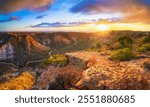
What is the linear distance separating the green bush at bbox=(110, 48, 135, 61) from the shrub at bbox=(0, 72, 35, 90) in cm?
Result: 122

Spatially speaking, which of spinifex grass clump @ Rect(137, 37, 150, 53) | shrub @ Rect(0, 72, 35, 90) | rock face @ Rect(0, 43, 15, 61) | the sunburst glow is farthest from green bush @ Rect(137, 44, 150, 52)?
rock face @ Rect(0, 43, 15, 61)

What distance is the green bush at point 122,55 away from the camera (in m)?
7.59

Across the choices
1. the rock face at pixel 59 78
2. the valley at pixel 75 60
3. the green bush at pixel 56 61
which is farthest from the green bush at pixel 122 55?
the green bush at pixel 56 61

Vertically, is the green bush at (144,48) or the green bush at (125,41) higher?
the green bush at (125,41)

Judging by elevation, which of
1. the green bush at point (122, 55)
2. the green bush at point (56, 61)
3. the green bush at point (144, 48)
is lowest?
the green bush at point (56, 61)

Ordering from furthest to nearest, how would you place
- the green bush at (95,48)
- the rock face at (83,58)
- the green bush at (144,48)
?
the green bush at (95,48) < the green bush at (144,48) < the rock face at (83,58)

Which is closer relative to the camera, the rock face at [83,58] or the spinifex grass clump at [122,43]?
the rock face at [83,58]

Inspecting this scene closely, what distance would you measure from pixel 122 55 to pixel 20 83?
1517 mm

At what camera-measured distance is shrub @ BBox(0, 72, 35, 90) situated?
7.61 metres

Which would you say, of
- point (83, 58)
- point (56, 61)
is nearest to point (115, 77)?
point (83, 58)

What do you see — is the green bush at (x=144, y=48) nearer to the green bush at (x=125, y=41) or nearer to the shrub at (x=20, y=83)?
the green bush at (x=125, y=41)

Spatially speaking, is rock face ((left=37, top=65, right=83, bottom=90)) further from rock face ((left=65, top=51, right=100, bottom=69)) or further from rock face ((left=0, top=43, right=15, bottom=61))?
rock face ((left=0, top=43, right=15, bottom=61))

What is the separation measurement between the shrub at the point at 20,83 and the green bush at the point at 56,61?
280mm

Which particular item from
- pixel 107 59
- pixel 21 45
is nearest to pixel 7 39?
pixel 21 45
